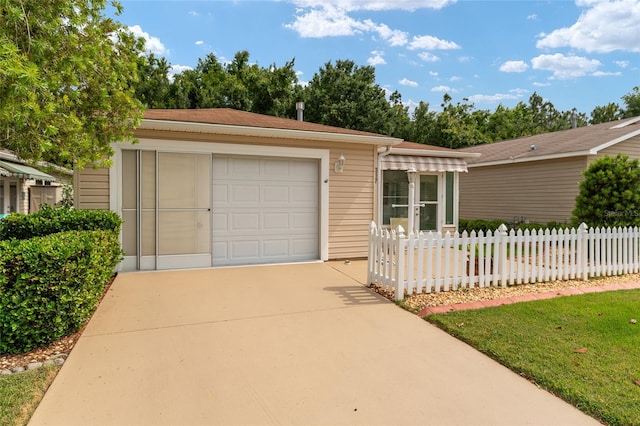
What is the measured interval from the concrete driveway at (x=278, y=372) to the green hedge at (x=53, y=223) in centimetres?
123

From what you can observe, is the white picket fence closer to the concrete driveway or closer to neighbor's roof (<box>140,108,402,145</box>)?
the concrete driveway

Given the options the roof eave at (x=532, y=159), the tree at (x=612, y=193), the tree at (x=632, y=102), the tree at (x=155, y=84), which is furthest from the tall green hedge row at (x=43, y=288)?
the tree at (x=632, y=102)

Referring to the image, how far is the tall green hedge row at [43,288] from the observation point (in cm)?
314

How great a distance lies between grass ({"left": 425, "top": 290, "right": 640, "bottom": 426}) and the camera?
2.64m

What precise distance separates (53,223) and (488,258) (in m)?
6.22

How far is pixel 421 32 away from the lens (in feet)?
56.1

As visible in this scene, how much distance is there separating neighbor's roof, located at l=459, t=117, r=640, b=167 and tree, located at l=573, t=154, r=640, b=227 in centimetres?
297

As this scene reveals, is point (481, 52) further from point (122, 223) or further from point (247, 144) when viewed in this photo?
point (122, 223)

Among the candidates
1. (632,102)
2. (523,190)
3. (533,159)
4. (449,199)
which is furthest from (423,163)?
(632,102)

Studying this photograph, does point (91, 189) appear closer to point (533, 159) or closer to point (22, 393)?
point (22, 393)

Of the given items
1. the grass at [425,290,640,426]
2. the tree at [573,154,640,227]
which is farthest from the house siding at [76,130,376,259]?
the tree at [573,154,640,227]

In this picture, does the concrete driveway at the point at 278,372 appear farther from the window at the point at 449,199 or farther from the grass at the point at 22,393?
the window at the point at 449,199

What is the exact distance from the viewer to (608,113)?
37188 mm

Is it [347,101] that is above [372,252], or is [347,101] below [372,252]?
above
